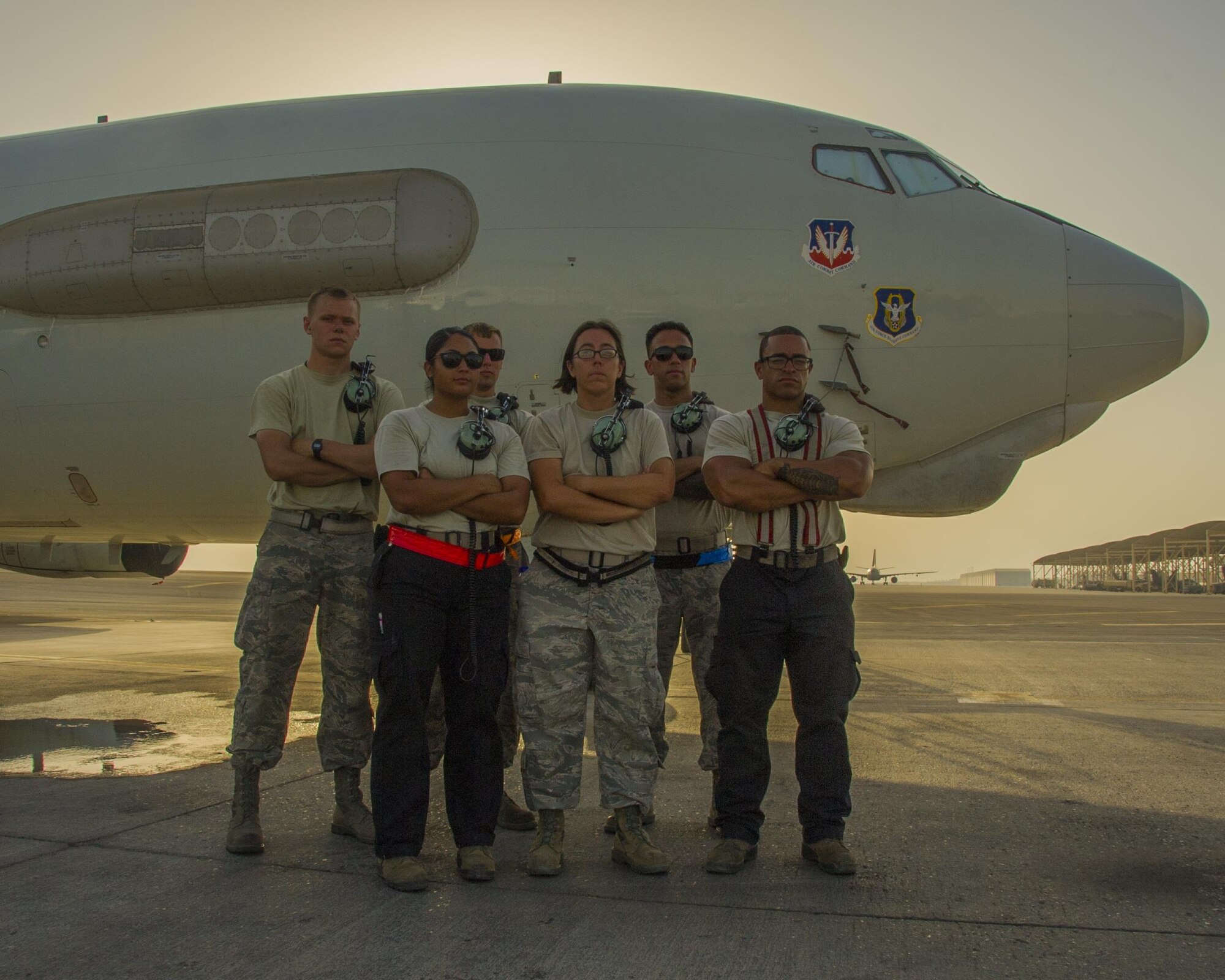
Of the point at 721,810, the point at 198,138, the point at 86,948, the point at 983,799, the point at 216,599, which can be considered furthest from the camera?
the point at 216,599

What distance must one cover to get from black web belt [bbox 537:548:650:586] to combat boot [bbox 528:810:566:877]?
3.01ft

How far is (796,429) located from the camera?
14.5 feet

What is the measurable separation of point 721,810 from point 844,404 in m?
4.18

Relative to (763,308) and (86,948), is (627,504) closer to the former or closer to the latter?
(86,948)

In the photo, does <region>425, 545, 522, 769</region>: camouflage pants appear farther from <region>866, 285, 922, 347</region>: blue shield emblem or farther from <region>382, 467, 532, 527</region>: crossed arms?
<region>866, 285, 922, 347</region>: blue shield emblem

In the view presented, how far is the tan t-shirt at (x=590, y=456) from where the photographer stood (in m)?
4.32

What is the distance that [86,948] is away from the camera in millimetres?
3082

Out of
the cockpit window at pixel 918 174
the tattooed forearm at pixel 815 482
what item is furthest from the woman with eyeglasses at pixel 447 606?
the cockpit window at pixel 918 174

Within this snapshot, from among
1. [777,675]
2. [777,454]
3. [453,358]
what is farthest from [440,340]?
[777,675]

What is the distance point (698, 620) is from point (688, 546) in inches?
13.6

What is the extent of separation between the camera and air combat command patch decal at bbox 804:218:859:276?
7727 mm

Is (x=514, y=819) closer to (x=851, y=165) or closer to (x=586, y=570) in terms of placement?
(x=586, y=570)

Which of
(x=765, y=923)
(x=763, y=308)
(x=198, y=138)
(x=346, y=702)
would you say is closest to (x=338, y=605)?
(x=346, y=702)

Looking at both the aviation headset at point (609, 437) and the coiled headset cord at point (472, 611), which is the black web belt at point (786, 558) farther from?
the coiled headset cord at point (472, 611)
